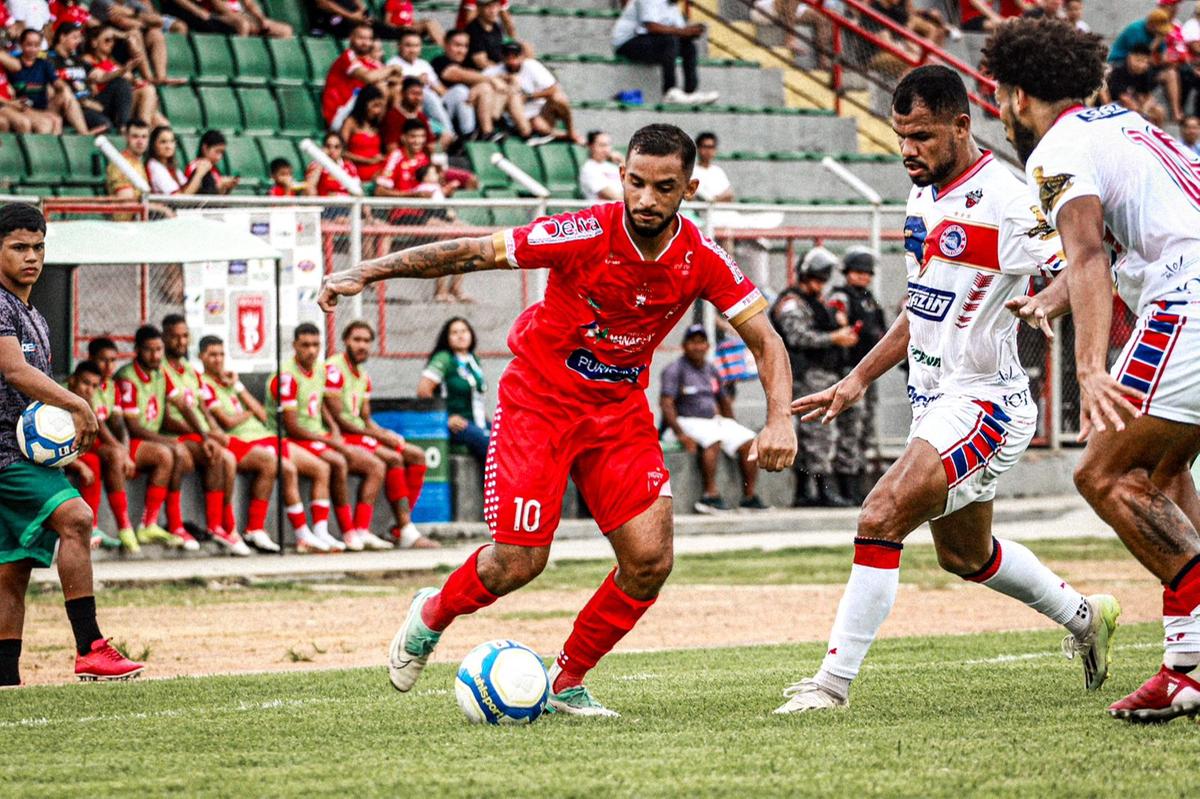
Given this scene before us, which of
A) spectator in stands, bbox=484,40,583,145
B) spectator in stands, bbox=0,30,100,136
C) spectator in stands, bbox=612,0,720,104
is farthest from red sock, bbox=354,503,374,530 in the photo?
spectator in stands, bbox=612,0,720,104

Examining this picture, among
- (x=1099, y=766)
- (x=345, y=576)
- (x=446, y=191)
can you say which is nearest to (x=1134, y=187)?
(x=1099, y=766)

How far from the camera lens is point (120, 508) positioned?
15.5 m

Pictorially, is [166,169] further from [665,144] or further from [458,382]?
[665,144]

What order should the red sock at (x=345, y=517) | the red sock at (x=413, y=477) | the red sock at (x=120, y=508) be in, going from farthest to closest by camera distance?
the red sock at (x=413, y=477) < the red sock at (x=345, y=517) < the red sock at (x=120, y=508)

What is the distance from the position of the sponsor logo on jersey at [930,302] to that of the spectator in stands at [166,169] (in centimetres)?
1114

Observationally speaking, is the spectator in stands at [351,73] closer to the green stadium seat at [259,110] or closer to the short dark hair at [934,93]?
the green stadium seat at [259,110]

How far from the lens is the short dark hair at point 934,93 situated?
743 centimetres

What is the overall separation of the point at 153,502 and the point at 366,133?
18.3ft

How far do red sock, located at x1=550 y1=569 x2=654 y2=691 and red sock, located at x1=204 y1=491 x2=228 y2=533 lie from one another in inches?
367

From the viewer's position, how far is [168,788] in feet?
18.3

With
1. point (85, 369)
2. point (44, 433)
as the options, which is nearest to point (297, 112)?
point (85, 369)

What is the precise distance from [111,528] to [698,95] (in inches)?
458

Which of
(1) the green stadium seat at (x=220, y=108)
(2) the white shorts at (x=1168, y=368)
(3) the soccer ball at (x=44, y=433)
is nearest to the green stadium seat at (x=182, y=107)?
(1) the green stadium seat at (x=220, y=108)

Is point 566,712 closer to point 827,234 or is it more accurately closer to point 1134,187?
point 1134,187
